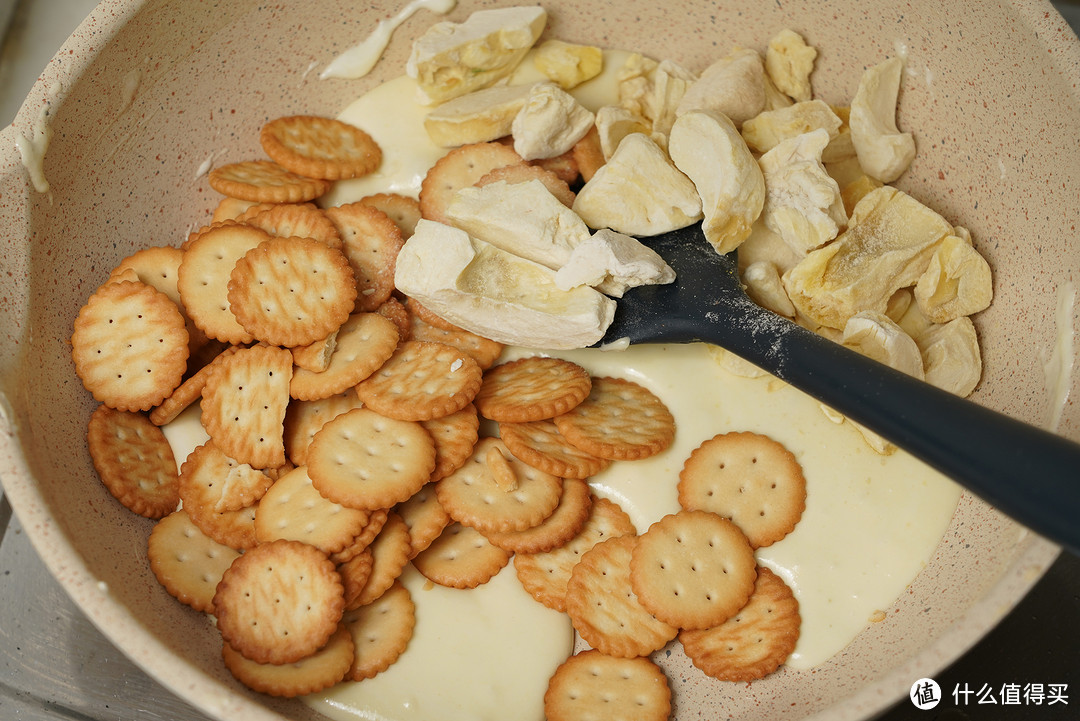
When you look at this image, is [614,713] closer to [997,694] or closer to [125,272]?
[997,694]

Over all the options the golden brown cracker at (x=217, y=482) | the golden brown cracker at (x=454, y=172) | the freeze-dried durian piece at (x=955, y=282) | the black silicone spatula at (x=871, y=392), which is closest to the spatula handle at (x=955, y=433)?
the black silicone spatula at (x=871, y=392)

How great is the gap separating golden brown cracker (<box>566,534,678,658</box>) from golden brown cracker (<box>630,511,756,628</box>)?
0.02 metres

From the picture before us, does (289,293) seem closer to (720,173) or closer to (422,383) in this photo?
(422,383)

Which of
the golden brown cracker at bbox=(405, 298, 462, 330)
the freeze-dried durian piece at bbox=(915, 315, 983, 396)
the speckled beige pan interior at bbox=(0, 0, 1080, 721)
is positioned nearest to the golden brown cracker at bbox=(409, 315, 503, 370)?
the golden brown cracker at bbox=(405, 298, 462, 330)

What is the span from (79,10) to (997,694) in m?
1.62

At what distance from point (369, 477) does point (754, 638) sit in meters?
0.41

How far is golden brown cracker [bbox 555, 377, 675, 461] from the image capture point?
2.77ft

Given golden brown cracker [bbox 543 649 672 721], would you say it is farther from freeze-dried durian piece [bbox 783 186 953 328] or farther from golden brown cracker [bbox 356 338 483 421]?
freeze-dried durian piece [bbox 783 186 953 328]

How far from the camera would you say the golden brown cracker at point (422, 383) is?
2.72 ft

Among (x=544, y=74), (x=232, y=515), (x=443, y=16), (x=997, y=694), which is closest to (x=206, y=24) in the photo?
(x=443, y=16)

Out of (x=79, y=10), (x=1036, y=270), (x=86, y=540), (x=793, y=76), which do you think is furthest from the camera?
(x=79, y=10)

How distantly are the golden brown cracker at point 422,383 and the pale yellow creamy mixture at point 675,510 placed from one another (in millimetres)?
98

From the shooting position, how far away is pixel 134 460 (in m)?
0.82

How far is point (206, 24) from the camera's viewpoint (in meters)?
0.90
